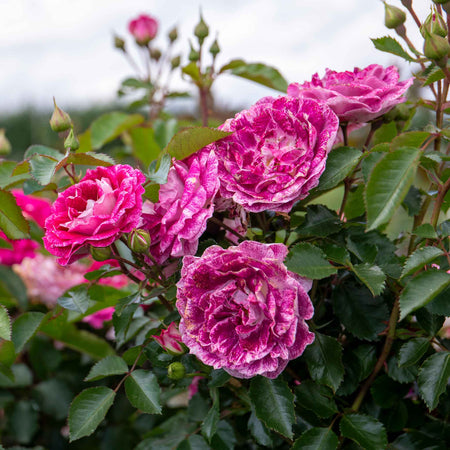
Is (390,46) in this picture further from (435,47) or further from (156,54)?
(156,54)

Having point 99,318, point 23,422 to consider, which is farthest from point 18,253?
point 23,422

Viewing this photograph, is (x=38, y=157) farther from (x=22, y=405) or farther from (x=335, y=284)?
(x=22, y=405)

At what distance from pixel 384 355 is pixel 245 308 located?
19 cm

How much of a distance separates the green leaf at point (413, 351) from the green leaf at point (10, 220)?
0.41 metres

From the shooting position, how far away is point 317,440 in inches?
20.7

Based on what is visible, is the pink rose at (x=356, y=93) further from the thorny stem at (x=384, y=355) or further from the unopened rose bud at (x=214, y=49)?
the unopened rose bud at (x=214, y=49)

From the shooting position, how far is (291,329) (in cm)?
46

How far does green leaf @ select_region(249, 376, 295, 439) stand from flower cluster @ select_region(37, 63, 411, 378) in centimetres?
3

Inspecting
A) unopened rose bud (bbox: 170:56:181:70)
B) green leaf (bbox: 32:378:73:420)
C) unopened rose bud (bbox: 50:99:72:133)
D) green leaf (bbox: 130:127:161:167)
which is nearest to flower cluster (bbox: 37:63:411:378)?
unopened rose bud (bbox: 50:99:72:133)

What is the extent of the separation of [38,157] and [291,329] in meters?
0.31

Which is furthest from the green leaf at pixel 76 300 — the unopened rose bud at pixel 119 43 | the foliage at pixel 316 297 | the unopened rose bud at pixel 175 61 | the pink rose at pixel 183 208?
the unopened rose bud at pixel 119 43

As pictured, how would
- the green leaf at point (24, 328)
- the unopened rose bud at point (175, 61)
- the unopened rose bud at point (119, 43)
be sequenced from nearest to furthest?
the green leaf at point (24, 328), the unopened rose bud at point (175, 61), the unopened rose bud at point (119, 43)

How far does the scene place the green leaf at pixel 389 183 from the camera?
1.33 feet

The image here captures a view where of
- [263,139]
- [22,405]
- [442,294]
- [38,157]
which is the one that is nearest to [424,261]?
[442,294]
